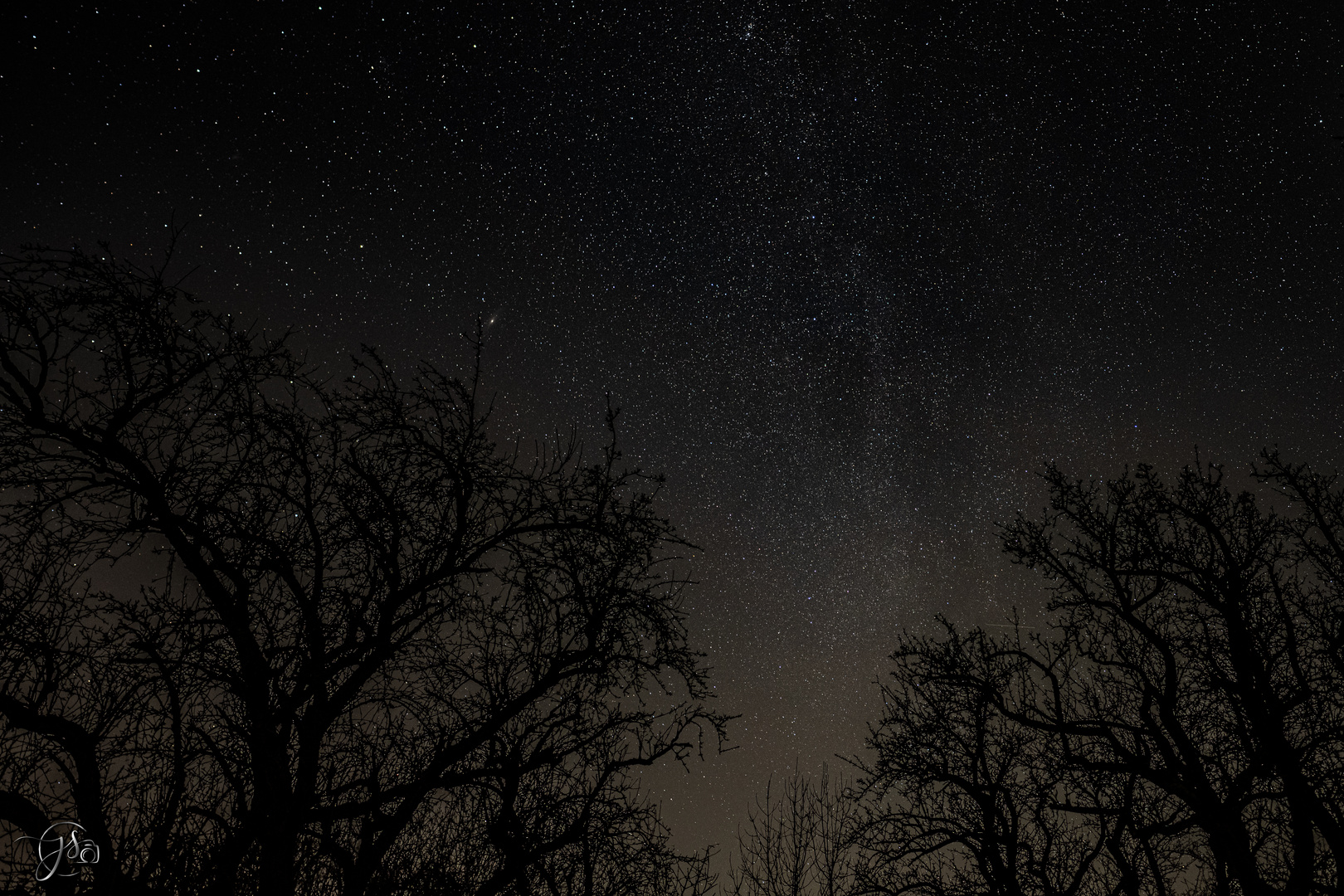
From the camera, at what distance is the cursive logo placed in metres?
3.88

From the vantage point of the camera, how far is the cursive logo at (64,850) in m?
3.88

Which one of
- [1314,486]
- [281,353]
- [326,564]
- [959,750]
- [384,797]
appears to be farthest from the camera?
[959,750]

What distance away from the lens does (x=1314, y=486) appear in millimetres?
8336

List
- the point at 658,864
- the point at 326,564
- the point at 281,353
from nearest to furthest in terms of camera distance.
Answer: the point at 281,353 → the point at 326,564 → the point at 658,864

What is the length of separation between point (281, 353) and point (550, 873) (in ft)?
21.3

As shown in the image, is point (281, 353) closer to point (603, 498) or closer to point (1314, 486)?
point (603, 498)

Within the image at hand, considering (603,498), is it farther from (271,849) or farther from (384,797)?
(271,849)

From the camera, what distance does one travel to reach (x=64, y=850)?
13.0 feet

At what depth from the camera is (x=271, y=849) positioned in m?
4.25

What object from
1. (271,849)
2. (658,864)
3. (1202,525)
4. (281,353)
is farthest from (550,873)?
(1202,525)

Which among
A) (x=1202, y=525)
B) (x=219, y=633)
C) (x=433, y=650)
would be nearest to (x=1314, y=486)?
(x=1202, y=525)

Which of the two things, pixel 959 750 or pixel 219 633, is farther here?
pixel 959 750

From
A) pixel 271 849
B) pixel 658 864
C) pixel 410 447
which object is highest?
pixel 410 447

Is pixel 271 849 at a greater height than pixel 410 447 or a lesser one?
lesser
